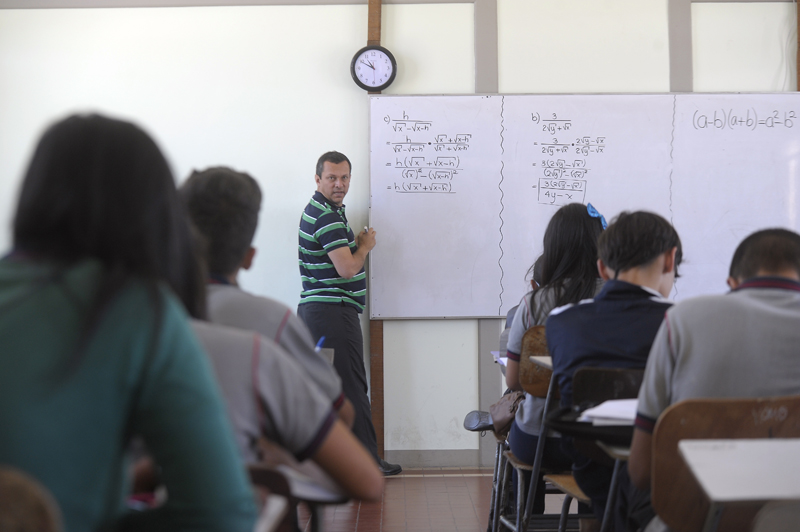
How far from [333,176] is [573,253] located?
173 cm

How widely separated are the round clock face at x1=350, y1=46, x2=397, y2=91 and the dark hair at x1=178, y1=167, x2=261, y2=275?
2.74 meters

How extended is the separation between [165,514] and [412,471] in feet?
11.2

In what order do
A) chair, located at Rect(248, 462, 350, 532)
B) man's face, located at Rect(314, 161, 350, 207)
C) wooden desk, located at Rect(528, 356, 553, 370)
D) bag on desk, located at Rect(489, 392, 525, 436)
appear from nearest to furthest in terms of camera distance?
chair, located at Rect(248, 462, 350, 532) < wooden desk, located at Rect(528, 356, 553, 370) < bag on desk, located at Rect(489, 392, 525, 436) < man's face, located at Rect(314, 161, 350, 207)

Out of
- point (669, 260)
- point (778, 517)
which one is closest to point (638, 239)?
point (669, 260)

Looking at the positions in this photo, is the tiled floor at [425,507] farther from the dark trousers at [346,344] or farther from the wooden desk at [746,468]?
the wooden desk at [746,468]

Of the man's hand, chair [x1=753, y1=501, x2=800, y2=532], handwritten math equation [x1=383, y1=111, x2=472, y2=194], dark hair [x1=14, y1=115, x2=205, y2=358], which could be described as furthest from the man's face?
dark hair [x1=14, y1=115, x2=205, y2=358]

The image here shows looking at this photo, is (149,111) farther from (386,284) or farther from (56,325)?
(56,325)

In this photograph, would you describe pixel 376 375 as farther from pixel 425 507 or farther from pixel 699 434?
pixel 699 434

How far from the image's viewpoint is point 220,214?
1291 mm

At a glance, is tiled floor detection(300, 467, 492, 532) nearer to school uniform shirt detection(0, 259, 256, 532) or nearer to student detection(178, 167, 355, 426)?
student detection(178, 167, 355, 426)

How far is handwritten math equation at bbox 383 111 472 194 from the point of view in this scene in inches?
154

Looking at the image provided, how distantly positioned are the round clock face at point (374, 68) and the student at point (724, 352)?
113 inches

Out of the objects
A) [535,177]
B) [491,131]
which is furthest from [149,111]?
[535,177]

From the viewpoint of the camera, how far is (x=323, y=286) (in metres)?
3.68
